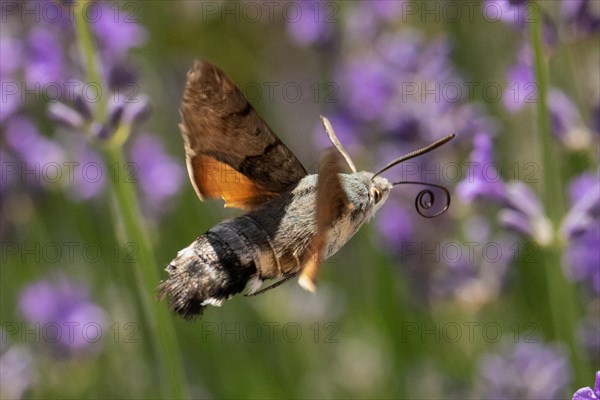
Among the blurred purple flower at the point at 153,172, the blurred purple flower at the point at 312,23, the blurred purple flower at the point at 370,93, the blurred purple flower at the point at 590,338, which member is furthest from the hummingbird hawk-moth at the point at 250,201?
the blurred purple flower at the point at 153,172

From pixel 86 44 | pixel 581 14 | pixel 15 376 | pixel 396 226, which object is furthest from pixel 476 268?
pixel 86 44

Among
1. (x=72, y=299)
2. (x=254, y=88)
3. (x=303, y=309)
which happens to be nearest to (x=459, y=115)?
(x=303, y=309)

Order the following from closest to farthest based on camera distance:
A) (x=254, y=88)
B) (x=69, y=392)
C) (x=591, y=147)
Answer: (x=591, y=147)
(x=69, y=392)
(x=254, y=88)

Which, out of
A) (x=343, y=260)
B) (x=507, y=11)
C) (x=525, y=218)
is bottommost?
(x=343, y=260)

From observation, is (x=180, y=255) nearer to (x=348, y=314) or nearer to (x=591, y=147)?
(x=591, y=147)

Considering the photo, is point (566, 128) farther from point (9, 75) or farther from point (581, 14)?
point (9, 75)

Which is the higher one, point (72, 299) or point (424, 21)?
point (424, 21)
